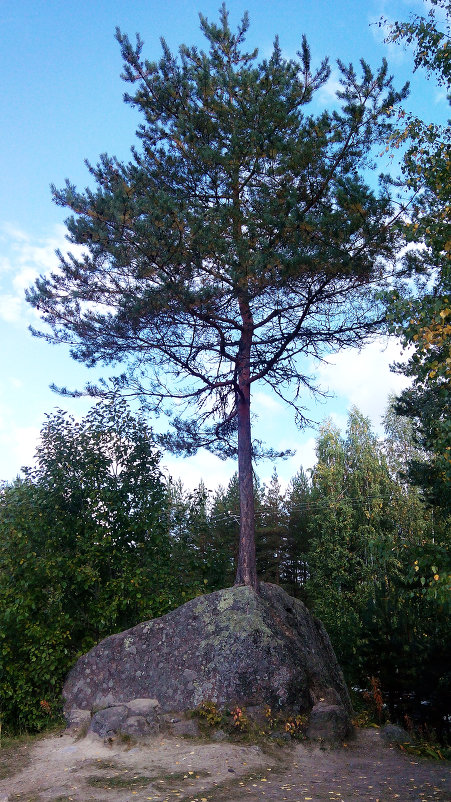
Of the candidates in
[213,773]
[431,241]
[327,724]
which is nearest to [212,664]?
[327,724]

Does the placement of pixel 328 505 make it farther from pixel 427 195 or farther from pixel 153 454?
pixel 427 195

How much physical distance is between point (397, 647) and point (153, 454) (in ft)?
18.1

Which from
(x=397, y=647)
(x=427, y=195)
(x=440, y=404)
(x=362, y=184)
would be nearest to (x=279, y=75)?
(x=362, y=184)

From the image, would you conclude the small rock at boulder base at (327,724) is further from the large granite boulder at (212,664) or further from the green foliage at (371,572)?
the green foliage at (371,572)

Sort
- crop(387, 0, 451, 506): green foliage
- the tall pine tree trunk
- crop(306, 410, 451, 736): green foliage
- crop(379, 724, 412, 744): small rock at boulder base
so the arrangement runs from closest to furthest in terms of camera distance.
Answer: crop(387, 0, 451, 506): green foliage → crop(379, 724, 412, 744): small rock at boulder base → crop(306, 410, 451, 736): green foliage → the tall pine tree trunk

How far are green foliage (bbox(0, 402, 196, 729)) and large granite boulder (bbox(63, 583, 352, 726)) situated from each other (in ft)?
2.82

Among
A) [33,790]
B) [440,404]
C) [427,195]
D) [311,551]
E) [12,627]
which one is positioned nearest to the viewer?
[33,790]

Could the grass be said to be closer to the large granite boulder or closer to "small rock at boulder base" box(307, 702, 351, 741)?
the large granite boulder

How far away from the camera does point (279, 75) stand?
37.4 feet

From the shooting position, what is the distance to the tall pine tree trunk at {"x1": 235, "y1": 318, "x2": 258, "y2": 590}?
10.9m

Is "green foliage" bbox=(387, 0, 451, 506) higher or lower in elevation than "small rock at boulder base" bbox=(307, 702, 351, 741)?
higher

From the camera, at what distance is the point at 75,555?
38.0 ft

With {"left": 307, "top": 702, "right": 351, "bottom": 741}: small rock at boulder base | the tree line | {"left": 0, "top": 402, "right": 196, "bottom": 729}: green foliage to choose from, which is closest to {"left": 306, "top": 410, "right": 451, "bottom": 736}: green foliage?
the tree line

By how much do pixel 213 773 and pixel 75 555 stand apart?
5000 millimetres
